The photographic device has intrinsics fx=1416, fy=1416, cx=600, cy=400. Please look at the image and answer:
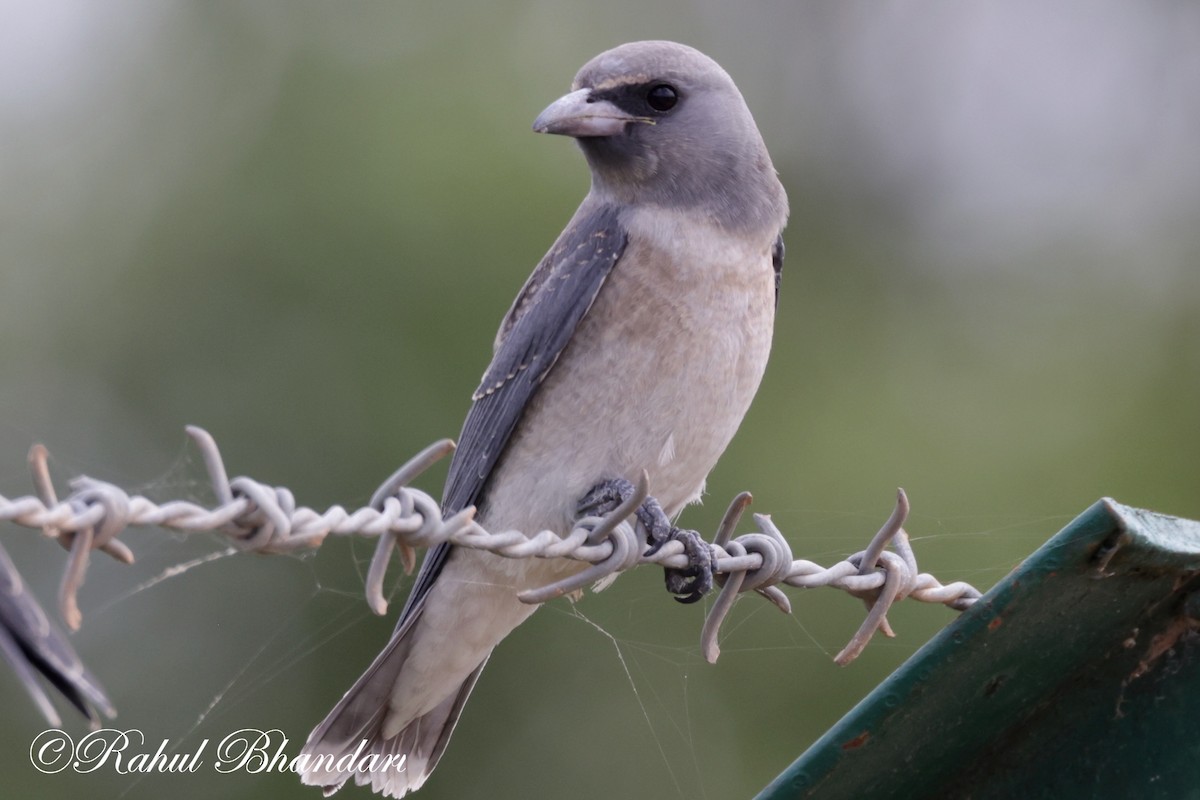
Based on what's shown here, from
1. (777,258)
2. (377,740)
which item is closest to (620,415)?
(777,258)

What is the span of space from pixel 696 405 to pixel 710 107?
892 millimetres

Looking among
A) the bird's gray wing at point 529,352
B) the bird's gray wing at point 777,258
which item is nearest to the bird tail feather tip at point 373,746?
the bird's gray wing at point 529,352

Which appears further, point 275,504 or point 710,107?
point 710,107

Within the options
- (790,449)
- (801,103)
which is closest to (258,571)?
(790,449)

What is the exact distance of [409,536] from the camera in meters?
2.06

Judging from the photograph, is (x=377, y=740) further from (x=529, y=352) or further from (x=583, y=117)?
(x=583, y=117)

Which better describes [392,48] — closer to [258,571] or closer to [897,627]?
[258,571]

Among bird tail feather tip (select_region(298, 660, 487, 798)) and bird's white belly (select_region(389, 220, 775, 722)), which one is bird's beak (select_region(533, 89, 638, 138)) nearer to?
bird's white belly (select_region(389, 220, 775, 722))

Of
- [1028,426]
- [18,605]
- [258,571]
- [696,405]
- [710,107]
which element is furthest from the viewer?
[1028,426]

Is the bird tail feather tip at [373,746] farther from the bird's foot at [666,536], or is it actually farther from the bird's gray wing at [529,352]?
the bird's foot at [666,536]

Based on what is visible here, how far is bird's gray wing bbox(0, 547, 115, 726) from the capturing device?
170cm

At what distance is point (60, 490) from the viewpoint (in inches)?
A: 191

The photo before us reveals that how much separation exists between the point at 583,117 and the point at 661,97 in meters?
0.25

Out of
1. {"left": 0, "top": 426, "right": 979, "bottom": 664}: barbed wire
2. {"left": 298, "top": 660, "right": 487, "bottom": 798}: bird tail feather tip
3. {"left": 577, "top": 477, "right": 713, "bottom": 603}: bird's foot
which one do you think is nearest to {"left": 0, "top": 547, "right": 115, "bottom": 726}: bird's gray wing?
{"left": 0, "top": 426, "right": 979, "bottom": 664}: barbed wire
